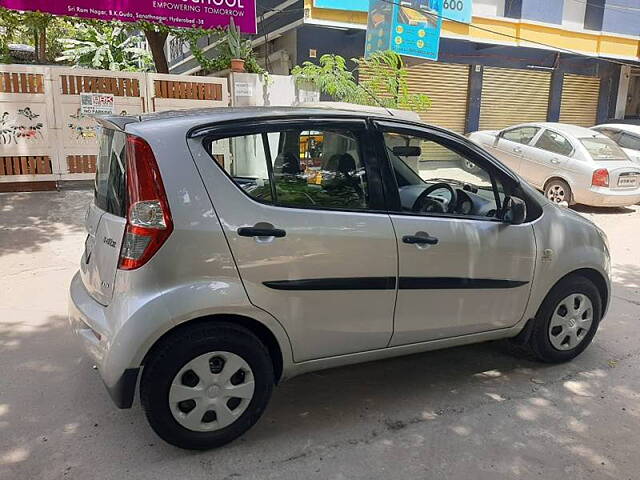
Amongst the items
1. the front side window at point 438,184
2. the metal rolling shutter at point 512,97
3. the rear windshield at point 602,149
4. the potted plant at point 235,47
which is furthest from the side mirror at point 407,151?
the metal rolling shutter at point 512,97

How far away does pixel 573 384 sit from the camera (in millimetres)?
3691

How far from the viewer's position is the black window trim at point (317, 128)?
9.19ft

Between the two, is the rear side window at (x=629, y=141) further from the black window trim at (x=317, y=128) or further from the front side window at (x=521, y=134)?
the black window trim at (x=317, y=128)

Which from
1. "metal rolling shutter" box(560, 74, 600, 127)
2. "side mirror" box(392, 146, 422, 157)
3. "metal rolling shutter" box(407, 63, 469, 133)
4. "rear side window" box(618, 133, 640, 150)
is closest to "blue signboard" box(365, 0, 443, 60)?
"metal rolling shutter" box(407, 63, 469, 133)

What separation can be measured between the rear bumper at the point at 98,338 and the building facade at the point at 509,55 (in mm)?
9993

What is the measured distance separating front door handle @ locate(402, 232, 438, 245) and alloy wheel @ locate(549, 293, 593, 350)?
1.25 meters

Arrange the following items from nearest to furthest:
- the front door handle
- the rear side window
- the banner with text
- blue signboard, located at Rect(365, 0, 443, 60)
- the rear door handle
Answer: the rear door handle < the front door handle < the banner with text < blue signboard, located at Rect(365, 0, 443, 60) < the rear side window

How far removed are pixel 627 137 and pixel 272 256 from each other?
442 inches

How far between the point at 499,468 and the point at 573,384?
121cm

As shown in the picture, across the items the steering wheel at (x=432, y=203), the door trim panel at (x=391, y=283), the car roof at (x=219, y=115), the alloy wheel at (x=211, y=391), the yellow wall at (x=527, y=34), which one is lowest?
the alloy wheel at (x=211, y=391)

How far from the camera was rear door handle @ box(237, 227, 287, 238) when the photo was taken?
107 inches

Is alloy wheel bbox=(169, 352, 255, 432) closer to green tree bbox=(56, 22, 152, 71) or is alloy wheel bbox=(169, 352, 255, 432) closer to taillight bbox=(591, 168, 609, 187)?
taillight bbox=(591, 168, 609, 187)

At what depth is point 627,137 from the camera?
11.5m

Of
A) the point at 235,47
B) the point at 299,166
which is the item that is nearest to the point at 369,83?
the point at 235,47
